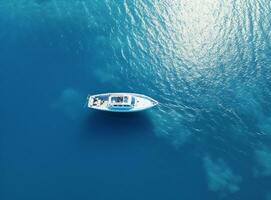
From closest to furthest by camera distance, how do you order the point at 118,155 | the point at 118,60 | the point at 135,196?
the point at 135,196, the point at 118,155, the point at 118,60

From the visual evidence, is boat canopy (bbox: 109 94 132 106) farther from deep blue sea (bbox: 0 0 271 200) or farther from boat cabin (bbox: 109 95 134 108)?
deep blue sea (bbox: 0 0 271 200)

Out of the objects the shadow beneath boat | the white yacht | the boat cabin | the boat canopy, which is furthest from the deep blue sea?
the boat canopy

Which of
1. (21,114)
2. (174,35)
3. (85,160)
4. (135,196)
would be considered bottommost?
(135,196)

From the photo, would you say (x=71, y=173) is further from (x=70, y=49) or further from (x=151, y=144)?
(x=70, y=49)

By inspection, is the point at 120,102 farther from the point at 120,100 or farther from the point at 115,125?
the point at 115,125

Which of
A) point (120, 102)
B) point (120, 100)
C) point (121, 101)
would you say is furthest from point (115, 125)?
point (120, 100)

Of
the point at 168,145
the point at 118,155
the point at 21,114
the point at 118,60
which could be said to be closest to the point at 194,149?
the point at 168,145

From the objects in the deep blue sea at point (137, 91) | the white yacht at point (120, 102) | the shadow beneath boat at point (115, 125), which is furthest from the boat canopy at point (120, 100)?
the deep blue sea at point (137, 91)
